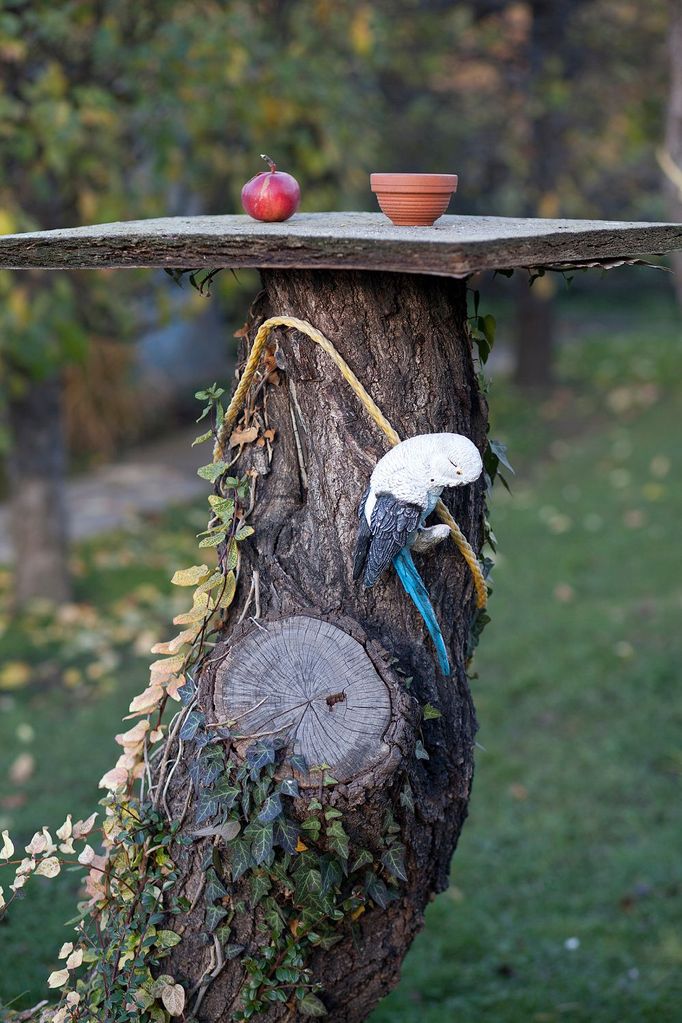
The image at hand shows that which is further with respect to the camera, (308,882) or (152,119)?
(152,119)

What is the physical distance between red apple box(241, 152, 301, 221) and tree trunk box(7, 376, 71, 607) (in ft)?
12.7

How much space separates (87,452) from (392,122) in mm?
4196

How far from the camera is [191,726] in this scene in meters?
2.11

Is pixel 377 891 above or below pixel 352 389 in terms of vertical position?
below

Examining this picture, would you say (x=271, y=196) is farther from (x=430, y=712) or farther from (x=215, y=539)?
(x=430, y=712)

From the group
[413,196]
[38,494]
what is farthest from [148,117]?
[413,196]

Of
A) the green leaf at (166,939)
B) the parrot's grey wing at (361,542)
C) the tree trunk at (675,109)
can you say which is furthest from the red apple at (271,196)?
the tree trunk at (675,109)

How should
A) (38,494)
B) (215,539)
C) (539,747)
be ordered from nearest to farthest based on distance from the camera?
(215,539)
(539,747)
(38,494)

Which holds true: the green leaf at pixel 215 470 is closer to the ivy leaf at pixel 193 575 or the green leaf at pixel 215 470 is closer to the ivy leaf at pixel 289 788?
the ivy leaf at pixel 193 575

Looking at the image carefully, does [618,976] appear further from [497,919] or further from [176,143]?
[176,143]

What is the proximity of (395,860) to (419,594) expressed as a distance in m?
0.53

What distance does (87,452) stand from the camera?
9469 millimetres

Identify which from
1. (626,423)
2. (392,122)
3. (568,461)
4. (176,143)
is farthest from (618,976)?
(392,122)

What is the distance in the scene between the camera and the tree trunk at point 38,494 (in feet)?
19.5
